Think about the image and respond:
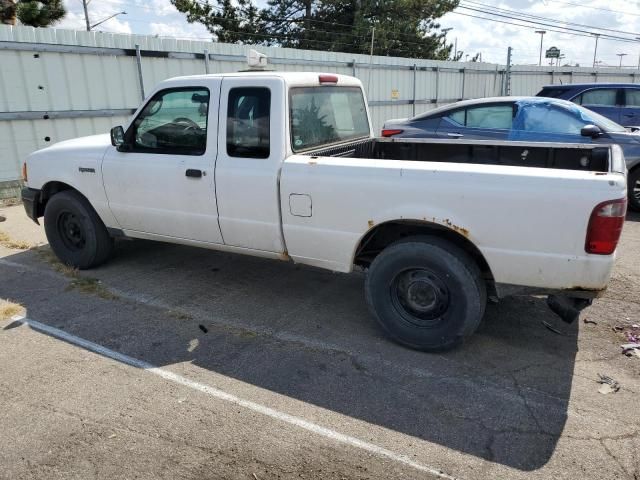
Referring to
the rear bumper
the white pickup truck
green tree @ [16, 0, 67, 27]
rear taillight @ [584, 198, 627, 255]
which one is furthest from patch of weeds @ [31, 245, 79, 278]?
green tree @ [16, 0, 67, 27]

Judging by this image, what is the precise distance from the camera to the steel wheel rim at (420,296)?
363 centimetres

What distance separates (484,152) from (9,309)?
444 centimetres

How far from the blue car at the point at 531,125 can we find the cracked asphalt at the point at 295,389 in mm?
2755

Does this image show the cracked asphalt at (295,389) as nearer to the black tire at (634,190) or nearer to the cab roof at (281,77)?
the cab roof at (281,77)

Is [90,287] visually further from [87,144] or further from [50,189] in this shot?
[87,144]

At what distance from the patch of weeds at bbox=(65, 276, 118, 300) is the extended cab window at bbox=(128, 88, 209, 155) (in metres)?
1.37

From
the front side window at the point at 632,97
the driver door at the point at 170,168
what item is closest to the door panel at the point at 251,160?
the driver door at the point at 170,168

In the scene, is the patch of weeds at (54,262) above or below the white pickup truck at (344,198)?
below

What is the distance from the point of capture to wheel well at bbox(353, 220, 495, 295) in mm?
3607

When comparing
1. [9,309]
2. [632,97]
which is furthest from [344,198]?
[632,97]

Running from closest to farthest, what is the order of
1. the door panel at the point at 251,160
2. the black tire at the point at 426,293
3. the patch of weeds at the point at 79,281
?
the black tire at the point at 426,293
the door panel at the point at 251,160
the patch of weeds at the point at 79,281

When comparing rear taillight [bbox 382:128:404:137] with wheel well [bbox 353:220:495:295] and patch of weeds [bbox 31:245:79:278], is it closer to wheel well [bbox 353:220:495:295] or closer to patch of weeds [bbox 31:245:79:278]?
wheel well [bbox 353:220:495:295]

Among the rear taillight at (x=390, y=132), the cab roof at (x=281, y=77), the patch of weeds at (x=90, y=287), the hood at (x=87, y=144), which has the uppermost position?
the cab roof at (x=281, y=77)

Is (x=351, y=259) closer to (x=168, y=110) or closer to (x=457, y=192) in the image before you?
(x=457, y=192)
